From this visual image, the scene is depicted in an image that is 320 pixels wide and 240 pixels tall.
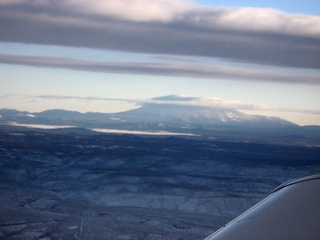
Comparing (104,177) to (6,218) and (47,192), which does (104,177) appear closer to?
A: (47,192)

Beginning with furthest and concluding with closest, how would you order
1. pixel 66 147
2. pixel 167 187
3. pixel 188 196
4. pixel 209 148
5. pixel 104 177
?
pixel 209 148
pixel 66 147
pixel 104 177
pixel 167 187
pixel 188 196

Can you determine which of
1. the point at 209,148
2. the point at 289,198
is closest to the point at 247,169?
the point at 209,148

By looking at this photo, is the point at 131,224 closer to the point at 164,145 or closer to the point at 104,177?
the point at 104,177

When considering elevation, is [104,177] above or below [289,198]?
below

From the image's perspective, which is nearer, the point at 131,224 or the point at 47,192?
the point at 131,224

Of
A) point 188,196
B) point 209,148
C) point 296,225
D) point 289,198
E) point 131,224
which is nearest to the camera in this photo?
point 296,225

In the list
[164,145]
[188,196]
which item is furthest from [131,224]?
[164,145]
